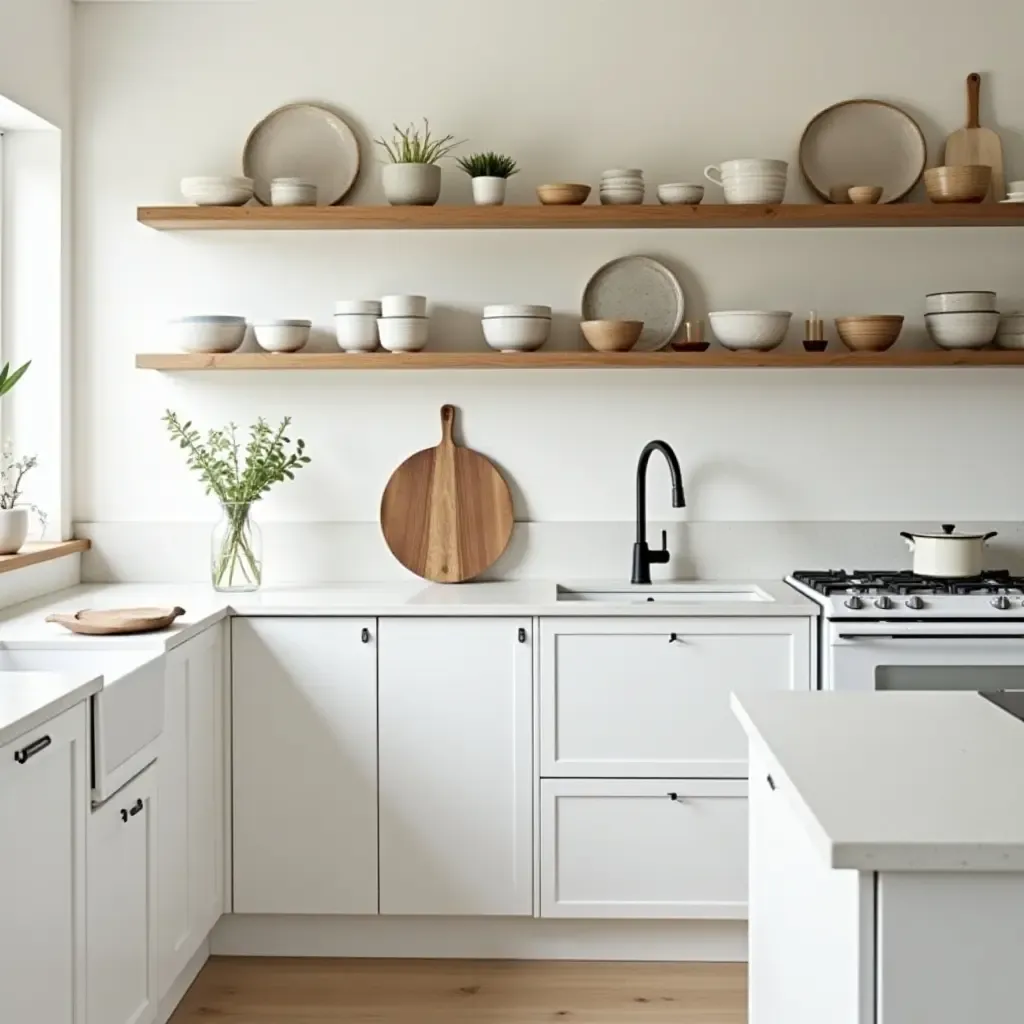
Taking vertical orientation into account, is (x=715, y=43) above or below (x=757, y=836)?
above

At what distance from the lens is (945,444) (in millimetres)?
3957

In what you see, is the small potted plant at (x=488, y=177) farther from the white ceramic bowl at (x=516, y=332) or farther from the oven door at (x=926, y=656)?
the oven door at (x=926, y=656)

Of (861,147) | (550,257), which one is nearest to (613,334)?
(550,257)

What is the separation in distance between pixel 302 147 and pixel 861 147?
1610 mm

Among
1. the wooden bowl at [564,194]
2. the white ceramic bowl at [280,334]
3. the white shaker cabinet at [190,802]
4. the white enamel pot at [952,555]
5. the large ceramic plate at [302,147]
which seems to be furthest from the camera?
the large ceramic plate at [302,147]

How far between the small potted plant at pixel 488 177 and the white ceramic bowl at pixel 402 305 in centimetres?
32

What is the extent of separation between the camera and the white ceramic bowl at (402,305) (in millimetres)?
3777

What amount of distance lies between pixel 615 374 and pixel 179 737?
5.42 ft

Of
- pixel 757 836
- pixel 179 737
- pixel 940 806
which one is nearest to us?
pixel 940 806

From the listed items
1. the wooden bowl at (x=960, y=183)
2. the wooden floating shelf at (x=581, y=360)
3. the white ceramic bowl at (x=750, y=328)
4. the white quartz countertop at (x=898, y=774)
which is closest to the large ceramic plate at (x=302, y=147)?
the wooden floating shelf at (x=581, y=360)

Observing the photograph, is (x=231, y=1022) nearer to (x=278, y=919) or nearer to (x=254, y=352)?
(x=278, y=919)

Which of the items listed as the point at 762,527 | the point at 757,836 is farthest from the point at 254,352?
the point at 757,836

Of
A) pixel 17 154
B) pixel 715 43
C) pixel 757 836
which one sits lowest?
pixel 757 836

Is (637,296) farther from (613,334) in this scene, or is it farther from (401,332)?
(401,332)
